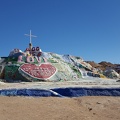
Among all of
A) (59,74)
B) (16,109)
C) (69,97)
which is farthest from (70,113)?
(59,74)

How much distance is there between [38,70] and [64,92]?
1190 centimetres

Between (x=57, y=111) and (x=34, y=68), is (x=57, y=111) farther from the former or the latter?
(x=34, y=68)

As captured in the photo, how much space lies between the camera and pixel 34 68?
24.1m

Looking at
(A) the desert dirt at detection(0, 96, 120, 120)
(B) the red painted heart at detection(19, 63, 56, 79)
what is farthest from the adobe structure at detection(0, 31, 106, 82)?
(A) the desert dirt at detection(0, 96, 120, 120)

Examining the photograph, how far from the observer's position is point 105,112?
27.6 feet

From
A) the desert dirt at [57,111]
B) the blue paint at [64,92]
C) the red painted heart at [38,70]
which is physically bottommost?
the desert dirt at [57,111]

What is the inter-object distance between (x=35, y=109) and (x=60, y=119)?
1698 mm

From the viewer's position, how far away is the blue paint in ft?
39.2

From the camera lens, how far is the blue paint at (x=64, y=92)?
1196cm

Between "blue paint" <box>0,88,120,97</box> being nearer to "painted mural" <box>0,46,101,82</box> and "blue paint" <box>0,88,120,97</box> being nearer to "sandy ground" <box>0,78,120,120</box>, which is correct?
"sandy ground" <box>0,78,120,120</box>

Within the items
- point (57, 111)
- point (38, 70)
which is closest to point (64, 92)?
point (57, 111)

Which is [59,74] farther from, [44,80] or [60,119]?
[60,119]

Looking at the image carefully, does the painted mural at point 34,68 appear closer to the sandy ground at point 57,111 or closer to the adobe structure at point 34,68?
the adobe structure at point 34,68

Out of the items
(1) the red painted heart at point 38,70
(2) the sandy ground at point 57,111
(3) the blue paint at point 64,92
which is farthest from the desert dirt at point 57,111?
(1) the red painted heart at point 38,70
